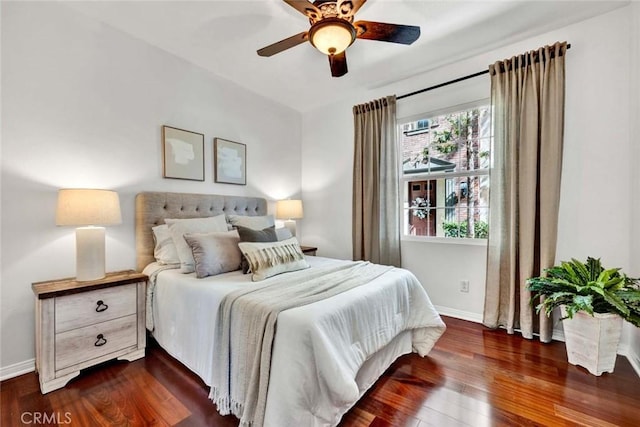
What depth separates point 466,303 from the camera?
2.88m

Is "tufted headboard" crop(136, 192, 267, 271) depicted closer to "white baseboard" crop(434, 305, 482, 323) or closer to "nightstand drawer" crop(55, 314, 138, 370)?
"nightstand drawer" crop(55, 314, 138, 370)

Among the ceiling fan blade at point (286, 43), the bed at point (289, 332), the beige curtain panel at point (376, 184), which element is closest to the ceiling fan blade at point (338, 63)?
the ceiling fan blade at point (286, 43)

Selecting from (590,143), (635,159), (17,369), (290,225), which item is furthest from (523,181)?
(17,369)

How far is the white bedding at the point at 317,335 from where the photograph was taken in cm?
122

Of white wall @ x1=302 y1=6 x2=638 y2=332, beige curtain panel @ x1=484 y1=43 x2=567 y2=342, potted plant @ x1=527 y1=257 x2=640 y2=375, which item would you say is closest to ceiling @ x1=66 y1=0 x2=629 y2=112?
white wall @ x1=302 y1=6 x2=638 y2=332

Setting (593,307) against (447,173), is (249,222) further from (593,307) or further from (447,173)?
(593,307)

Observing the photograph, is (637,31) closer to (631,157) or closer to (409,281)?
(631,157)

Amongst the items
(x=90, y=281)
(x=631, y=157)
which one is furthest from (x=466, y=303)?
(x=90, y=281)

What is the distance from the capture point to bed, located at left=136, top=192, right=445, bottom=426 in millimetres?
1228

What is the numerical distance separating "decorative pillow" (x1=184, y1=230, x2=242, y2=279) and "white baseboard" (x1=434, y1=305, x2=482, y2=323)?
2260 mm

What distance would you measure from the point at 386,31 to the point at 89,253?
2.59 meters

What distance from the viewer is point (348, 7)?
1678 millimetres

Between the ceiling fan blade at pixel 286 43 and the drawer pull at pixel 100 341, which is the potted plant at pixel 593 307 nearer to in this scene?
the ceiling fan blade at pixel 286 43

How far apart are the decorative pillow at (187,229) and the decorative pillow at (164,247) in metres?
0.06
